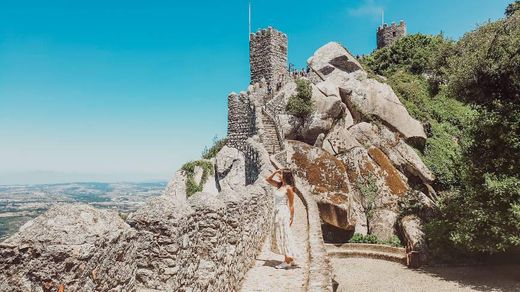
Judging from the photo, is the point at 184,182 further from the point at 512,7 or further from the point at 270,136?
the point at 512,7

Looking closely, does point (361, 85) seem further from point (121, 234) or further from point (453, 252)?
point (121, 234)

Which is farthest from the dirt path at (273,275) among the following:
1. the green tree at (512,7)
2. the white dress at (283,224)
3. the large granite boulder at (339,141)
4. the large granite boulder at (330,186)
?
the green tree at (512,7)

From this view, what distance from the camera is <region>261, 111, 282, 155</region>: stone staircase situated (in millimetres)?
25469

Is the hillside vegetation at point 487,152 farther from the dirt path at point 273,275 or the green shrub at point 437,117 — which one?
the dirt path at point 273,275

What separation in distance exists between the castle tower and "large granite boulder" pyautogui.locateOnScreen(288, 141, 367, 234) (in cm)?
1455

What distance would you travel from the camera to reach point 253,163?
22297mm

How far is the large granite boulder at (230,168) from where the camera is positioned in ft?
82.2

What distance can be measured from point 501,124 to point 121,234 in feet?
50.3

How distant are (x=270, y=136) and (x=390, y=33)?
35183mm

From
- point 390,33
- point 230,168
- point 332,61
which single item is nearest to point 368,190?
point 230,168

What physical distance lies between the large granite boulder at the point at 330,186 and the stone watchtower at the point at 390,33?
3634cm

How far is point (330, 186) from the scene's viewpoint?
19.6m

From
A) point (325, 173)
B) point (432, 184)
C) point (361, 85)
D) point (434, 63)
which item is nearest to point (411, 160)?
point (432, 184)

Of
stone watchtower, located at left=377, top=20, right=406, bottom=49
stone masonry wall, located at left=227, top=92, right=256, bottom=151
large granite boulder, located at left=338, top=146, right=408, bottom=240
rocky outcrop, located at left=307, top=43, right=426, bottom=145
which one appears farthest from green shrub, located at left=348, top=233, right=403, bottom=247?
stone watchtower, located at left=377, top=20, right=406, bottom=49
